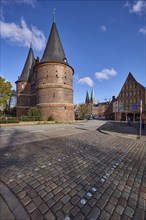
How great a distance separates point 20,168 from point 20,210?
1.76 metres

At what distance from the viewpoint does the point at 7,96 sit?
965 inches

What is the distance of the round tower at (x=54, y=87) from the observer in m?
28.2

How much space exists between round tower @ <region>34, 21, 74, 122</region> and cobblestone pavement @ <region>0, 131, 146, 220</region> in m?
24.1

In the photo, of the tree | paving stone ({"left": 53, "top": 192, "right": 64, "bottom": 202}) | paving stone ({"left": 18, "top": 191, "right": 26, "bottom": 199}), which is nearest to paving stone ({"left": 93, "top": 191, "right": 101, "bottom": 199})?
paving stone ({"left": 53, "top": 192, "right": 64, "bottom": 202})

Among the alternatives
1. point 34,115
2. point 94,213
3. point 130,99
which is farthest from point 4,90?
point 130,99

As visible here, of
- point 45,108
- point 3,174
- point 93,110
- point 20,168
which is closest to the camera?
point 3,174

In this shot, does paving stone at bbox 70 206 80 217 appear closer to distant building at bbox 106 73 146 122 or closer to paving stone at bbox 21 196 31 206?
paving stone at bbox 21 196 31 206

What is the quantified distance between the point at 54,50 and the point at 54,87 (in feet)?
33.9

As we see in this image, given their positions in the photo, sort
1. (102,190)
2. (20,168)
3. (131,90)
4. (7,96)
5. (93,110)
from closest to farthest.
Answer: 1. (102,190)
2. (20,168)
3. (7,96)
4. (131,90)
5. (93,110)

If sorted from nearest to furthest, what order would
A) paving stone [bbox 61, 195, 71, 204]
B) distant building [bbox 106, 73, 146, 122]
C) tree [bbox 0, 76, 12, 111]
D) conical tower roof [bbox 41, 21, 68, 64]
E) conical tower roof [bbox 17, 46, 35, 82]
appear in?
paving stone [bbox 61, 195, 71, 204], tree [bbox 0, 76, 12, 111], conical tower roof [bbox 41, 21, 68, 64], conical tower roof [bbox 17, 46, 35, 82], distant building [bbox 106, 73, 146, 122]

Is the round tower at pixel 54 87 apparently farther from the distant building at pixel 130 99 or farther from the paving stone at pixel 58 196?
the paving stone at pixel 58 196

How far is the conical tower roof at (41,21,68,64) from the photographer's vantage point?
29.5 meters

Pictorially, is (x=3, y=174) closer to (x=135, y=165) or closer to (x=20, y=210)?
(x=20, y=210)

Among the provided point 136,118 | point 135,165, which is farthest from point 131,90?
point 135,165
